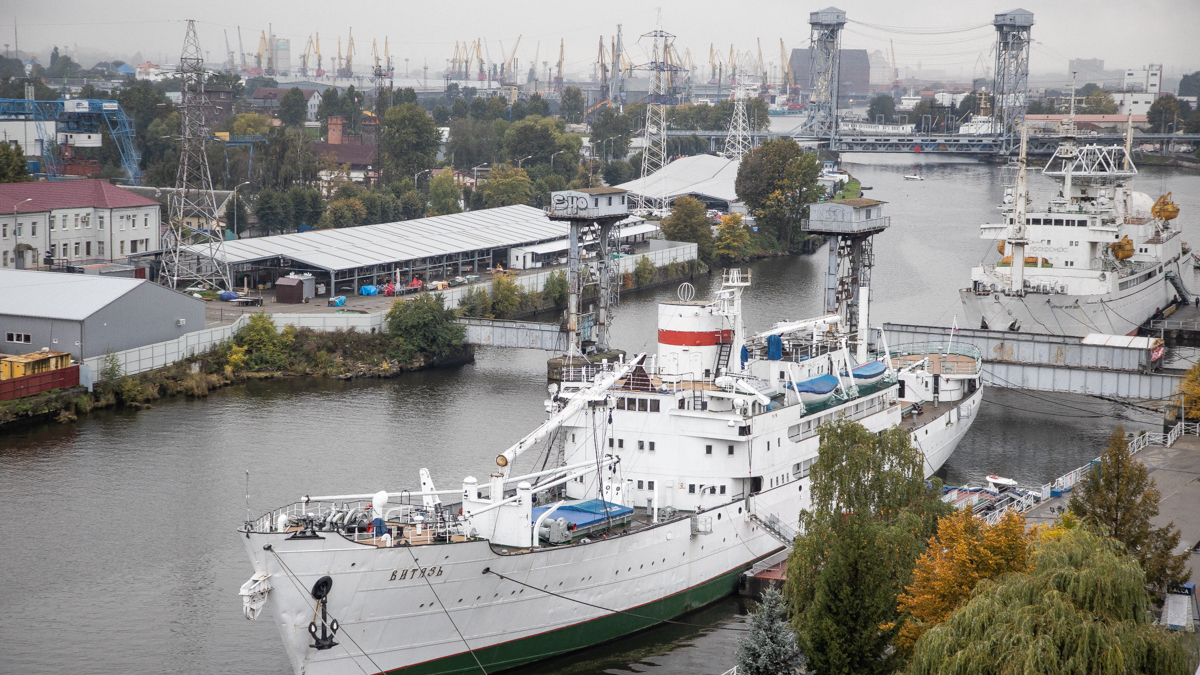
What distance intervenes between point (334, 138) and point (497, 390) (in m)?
88.7

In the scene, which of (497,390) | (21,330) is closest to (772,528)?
(497,390)

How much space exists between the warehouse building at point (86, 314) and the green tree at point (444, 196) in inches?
1684

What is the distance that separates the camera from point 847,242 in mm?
52125

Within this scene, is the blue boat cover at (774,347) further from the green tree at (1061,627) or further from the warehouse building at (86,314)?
the warehouse building at (86,314)

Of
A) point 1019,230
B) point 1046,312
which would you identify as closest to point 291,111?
point 1046,312

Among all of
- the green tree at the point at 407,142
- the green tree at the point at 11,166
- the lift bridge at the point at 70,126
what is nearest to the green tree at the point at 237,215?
the green tree at the point at 11,166

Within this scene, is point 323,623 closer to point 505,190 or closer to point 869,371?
point 869,371

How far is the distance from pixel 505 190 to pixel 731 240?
2065 centimetres

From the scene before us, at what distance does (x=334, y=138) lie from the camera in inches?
5261

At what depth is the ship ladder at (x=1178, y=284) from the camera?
74688mm

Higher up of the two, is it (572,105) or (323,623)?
(572,105)

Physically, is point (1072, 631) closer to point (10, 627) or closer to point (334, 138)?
point (10, 627)

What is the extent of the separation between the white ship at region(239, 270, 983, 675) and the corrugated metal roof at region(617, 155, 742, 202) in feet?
229

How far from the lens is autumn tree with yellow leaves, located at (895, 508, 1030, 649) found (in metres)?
20.3
